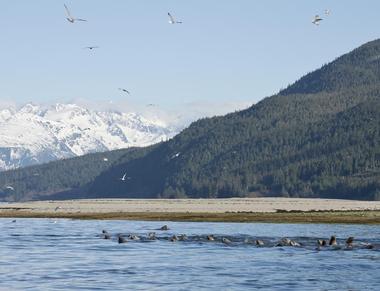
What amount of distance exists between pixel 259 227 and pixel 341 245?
90.7ft

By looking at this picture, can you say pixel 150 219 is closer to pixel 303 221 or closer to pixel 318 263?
pixel 303 221

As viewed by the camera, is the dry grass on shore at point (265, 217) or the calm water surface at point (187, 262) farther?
the dry grass on shore at point (265, 217)

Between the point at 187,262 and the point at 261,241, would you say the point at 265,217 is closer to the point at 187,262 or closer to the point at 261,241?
the point at 261,241

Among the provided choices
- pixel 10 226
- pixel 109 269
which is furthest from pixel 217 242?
pixel 10 226

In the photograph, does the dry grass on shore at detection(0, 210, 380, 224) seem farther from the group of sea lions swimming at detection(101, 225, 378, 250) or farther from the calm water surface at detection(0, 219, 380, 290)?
the group of sea lions swimming at detection(101, 225, 378, 250)

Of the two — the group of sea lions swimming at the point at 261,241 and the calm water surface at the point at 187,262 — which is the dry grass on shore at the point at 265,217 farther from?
the group of sea lions swimming at the point at 261,241

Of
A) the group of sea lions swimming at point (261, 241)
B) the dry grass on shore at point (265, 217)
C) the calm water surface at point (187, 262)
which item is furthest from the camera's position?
the dry grass on shore at point (265, 217)

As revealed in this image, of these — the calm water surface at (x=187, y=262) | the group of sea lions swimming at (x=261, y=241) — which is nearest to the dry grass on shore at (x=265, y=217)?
the calm water surface at (x=187, y=262)

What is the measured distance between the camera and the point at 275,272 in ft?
204

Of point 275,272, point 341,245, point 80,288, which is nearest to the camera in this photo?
point 80,288

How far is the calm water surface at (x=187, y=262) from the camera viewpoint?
188ft

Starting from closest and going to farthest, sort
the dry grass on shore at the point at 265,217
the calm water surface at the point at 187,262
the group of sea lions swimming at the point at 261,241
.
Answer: the calm water surface at the point at 187,262 → the group of sea lions swimming at the point at 261,241 → the dry grass on shore at the point at 265,217

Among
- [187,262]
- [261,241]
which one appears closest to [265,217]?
[261,241]

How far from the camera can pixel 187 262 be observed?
227ft
